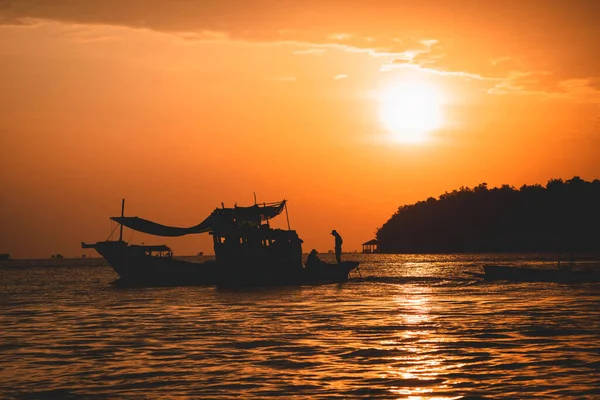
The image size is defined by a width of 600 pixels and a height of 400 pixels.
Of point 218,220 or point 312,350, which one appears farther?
point 218,220

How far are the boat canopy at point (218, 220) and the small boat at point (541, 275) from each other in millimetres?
14702

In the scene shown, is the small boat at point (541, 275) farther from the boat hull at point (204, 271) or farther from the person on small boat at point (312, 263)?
the person on small boat at point (312, 263)

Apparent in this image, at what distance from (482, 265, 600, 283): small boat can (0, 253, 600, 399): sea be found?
1031 centimetres

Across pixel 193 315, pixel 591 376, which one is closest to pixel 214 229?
pixel 193 315

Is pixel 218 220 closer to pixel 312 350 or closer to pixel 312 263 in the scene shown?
pixel 312 263

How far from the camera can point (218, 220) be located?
45.0m

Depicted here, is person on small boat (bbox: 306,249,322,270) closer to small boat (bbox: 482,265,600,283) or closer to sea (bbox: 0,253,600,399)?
small boat (bbox: 482,265,600,283)

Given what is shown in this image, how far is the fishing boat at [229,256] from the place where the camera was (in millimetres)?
44594

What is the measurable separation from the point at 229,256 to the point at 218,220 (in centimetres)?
218

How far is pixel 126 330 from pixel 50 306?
46.7 ft

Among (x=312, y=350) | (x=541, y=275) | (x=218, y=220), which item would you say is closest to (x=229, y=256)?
(x=218, y=220)

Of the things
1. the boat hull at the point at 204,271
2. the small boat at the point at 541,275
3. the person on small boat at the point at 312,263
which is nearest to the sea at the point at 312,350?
the small boat at the point at 541,275

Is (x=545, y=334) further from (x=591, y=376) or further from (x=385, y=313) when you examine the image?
(x=385, y=313)

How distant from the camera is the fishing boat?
44594 mm
